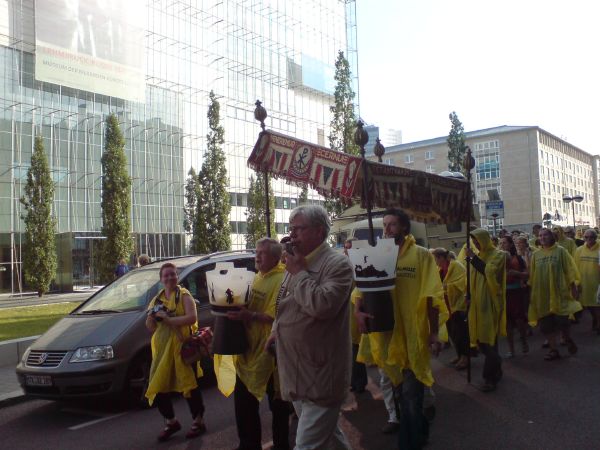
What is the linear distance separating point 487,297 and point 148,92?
40.0 metres

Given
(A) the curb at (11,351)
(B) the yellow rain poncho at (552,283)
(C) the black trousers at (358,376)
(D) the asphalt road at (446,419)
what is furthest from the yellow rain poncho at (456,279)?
(A) the curb at (11,351)

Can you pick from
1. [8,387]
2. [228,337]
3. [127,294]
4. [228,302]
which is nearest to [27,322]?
[8,387]

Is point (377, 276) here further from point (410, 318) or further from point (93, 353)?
point (93, 353)

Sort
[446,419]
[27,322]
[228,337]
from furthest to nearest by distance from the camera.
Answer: [27,322] < [446,419] < [228,337]

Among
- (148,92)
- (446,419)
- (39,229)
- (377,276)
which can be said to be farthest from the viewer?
(148,92)

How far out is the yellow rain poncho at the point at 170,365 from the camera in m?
5.59

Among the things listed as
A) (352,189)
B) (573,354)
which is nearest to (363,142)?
(352,189)

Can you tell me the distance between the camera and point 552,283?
895 centimetres

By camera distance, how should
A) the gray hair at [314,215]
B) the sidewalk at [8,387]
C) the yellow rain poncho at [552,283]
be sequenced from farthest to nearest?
the yellow rain poncho at [552,283]
the sidewalk at [8,387]
the gray hair at [314,215]

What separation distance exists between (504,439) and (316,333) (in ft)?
9.46

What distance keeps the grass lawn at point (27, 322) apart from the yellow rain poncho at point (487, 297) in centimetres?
833

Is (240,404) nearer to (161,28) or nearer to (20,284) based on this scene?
(20,284)

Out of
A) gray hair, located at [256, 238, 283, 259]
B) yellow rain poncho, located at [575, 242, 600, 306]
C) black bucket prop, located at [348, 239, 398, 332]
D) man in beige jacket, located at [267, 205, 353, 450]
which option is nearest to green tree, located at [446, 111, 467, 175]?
yellow rain poncho, located at [575, 242, 600, 306]

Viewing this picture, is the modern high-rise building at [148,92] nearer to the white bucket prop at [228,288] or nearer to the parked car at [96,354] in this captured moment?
the parked car at [96,354]
